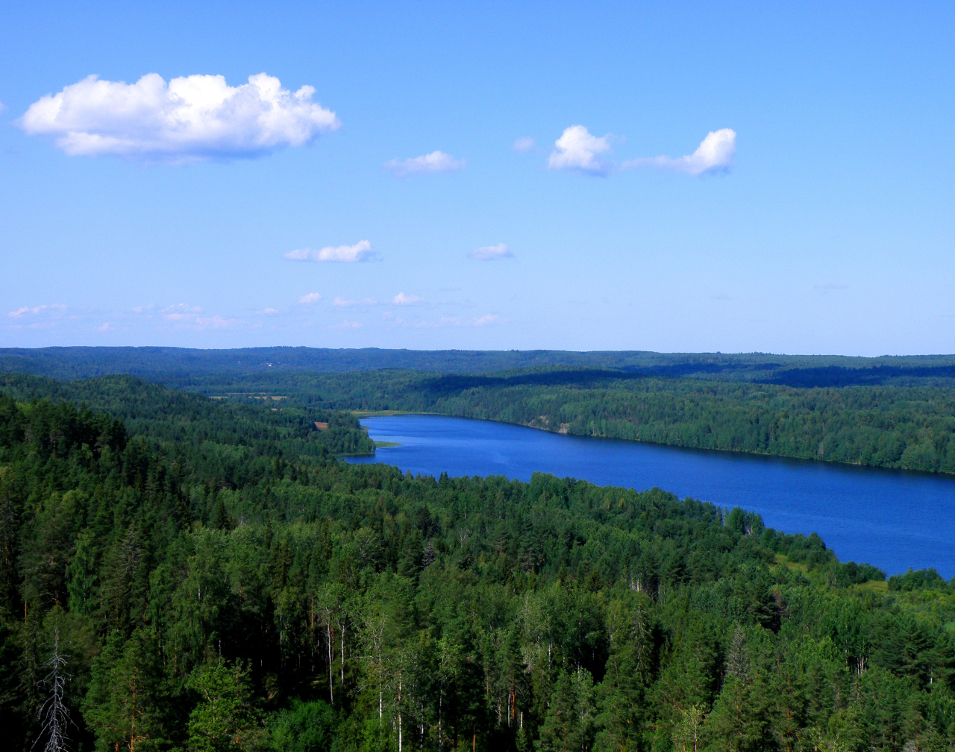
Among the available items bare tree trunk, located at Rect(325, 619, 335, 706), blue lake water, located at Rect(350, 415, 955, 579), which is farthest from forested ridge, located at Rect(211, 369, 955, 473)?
bare tree trunk, located at Rect(325, 619, 335, 706)

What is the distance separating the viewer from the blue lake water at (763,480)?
74.4 meters

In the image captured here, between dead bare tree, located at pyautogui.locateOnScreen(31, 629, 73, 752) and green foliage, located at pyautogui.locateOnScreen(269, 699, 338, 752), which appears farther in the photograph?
green foliage, located at pyautogui.locateOnScreen(269, 699, 338, 752)

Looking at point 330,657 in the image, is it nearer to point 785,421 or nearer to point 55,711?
point 55,711

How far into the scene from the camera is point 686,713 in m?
25.2

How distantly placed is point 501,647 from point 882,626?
17880 millimetres

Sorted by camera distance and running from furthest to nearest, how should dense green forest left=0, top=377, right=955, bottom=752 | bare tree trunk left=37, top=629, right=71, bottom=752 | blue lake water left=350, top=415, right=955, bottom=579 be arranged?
blue lake water left=350, top=415, right=955, bottom=579 < dense green forest left=0, top=377, right=955, bottom=752 < bare tree trunk left=37, top=629, right=71, bottom=752

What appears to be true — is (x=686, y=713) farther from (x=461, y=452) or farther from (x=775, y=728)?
(x=461, y=452)

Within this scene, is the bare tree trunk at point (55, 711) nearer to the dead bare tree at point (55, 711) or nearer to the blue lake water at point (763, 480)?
the dead bare tree at point (55, 711)

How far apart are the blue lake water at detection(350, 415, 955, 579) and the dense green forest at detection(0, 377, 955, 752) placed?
20.9m

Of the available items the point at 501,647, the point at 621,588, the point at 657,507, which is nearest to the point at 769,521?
the point at 657,507

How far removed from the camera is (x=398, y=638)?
2670 centimetres

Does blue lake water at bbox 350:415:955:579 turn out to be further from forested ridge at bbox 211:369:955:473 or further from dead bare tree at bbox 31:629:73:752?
dead bare tree at bbox 31:629:73:752

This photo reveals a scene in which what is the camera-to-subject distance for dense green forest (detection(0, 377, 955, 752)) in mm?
20625

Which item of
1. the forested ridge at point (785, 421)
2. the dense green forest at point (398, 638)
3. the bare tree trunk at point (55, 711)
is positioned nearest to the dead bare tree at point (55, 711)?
the bare tree trunk at point (55, 711)
